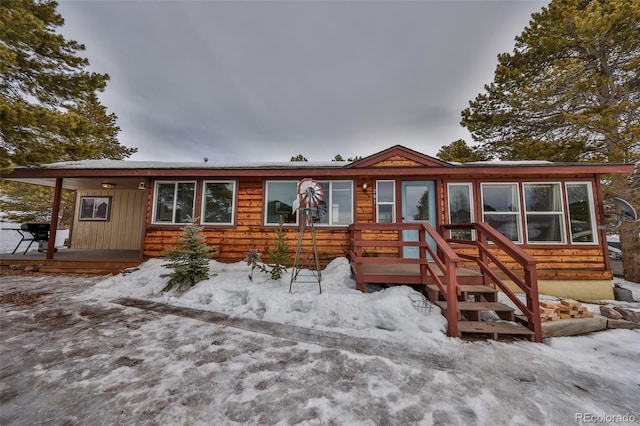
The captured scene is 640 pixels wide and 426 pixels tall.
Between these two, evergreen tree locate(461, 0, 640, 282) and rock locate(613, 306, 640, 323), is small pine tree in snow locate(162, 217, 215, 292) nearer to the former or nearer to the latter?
rock locate(613, 306, 640, 323)

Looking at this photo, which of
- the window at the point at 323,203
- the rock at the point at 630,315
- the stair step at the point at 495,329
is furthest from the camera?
the window at the point at 323,203

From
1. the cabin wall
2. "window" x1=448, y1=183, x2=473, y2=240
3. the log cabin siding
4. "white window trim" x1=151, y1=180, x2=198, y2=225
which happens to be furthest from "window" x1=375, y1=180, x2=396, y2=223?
the cabin wall

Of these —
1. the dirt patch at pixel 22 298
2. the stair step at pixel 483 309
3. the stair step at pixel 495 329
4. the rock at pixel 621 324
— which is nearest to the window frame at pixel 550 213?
the rock at pixel 621 324

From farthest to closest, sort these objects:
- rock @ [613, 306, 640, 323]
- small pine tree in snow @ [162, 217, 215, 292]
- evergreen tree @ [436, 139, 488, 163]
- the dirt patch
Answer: evergreen tree @ [436, 139, 488, 163] → small pine tree in snow @ [162, 217, 215, 292] → the dirt patch → rock @ [613, 306, 640, 323]

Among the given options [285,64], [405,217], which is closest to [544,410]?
Answer: [405,217]

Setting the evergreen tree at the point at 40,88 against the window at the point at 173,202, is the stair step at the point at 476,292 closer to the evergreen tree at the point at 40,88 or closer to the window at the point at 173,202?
the window at the point at 173,202

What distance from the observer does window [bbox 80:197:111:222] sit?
30.8 feet

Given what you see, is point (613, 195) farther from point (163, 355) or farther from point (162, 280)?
point (162, 280)

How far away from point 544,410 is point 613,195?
946 centimetres

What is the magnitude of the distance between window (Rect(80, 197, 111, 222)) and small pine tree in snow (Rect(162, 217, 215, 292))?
275 inches

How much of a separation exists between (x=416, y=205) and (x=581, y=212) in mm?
3939

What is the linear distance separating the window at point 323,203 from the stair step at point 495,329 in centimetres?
364

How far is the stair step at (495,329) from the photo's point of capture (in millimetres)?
3043

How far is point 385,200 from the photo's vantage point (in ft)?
20.8
